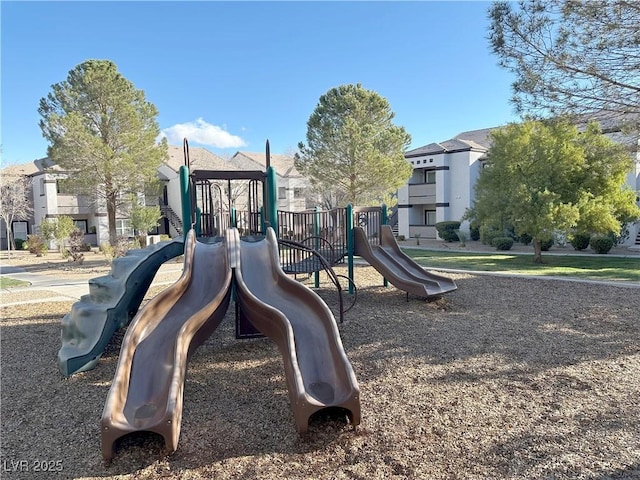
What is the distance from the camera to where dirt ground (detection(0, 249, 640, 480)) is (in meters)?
3.52

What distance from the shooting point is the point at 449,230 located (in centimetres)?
2886

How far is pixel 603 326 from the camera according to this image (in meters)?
7.58

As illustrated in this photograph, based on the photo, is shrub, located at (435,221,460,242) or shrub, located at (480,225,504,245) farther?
shrub, located at (435,221,460,242)

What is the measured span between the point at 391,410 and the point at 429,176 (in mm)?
30536

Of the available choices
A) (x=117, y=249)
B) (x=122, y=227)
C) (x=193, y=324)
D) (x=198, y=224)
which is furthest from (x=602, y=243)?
(x=122, y=227)

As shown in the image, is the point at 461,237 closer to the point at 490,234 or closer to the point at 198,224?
the point at 490,234

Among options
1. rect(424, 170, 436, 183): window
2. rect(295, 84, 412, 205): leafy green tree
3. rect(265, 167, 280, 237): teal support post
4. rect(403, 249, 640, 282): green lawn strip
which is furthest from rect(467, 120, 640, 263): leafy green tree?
rect(424, 170, 436, 183): window

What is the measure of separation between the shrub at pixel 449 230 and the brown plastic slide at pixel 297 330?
24.0 metres

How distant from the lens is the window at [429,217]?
33.2 metres

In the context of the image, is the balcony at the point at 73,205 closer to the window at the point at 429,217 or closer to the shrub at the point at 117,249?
the shrub at the point at 117,249

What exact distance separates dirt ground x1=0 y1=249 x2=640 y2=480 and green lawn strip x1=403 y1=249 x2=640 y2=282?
20.8 ft

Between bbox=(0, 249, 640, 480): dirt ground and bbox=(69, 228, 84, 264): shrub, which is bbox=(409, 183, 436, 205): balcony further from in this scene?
bbox=(0, 249, 640, 480): dirt ground

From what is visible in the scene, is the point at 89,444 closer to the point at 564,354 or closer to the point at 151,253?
the point at 151,253

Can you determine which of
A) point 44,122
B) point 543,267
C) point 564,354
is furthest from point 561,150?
point 44,122
